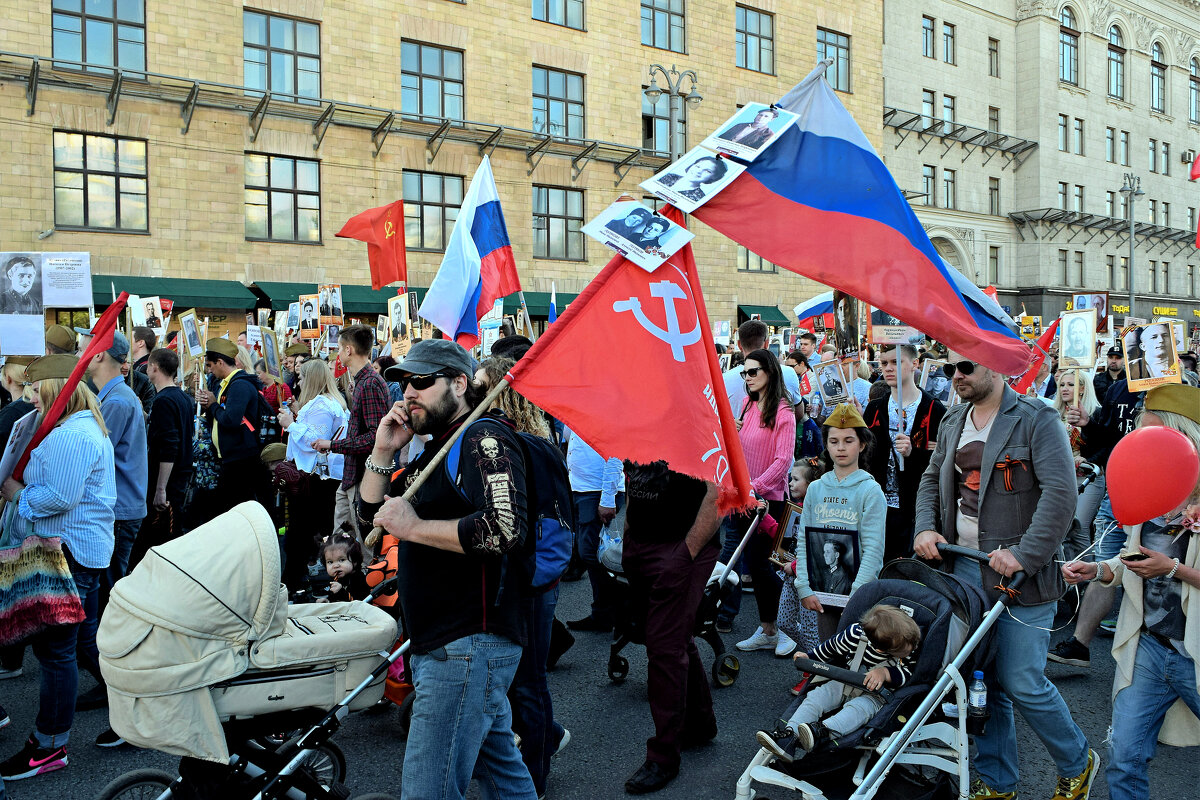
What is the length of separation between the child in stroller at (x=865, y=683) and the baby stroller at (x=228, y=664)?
65.4 inches

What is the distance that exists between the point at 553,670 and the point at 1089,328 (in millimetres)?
6511

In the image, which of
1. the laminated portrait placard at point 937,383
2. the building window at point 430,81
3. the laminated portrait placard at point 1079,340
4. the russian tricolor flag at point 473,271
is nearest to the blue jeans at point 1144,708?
the russian tricolor flag at point 473,271

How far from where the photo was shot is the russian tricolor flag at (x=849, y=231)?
3174mm

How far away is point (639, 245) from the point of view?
3158mm

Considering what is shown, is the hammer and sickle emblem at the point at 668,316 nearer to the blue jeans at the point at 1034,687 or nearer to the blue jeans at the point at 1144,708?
the blue jeans at the point at 1034,687

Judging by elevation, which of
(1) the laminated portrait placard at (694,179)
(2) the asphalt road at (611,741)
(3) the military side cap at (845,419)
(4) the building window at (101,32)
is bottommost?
(2) the asphalt road at (611,741)

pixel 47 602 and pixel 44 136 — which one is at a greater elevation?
pixel 44 136

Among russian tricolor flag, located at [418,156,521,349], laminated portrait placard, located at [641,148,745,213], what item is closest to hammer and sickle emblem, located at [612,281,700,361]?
laminated portrait placard, located at [641,148,745,213]

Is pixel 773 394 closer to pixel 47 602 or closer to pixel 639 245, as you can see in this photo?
pixel 639 245

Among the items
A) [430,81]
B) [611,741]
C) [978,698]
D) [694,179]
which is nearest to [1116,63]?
[430,81]

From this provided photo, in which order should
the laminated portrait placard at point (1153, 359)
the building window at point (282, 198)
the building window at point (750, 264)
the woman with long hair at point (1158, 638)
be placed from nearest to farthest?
the woman with long hair at point (1158, 638) → the laminated portrait placard at point (1153, 359) → the building window at point (282, 198) → the building window at point (750, 264)

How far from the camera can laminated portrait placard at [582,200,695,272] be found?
3143mm

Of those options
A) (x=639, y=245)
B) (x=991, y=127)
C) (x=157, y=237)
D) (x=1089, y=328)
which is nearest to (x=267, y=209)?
(x=157, y=237)

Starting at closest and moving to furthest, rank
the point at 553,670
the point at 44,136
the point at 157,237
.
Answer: the point at 553,670, the point at 44,136, the point at 157,237
